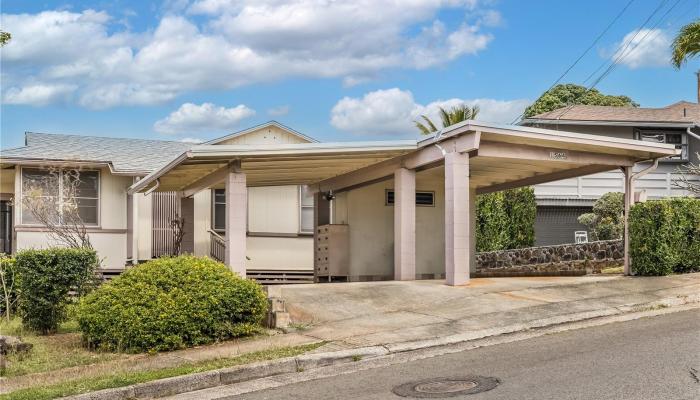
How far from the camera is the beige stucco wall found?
19.1 m

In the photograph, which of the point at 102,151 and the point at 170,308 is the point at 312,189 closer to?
the point at 102,151

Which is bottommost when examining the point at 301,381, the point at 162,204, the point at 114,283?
the point at 301,381

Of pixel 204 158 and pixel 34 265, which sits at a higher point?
pixel 204 158

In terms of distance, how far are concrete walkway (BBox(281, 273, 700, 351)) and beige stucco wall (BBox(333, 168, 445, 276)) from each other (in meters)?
3.68

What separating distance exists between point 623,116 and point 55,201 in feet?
68.4

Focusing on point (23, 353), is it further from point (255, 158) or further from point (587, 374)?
point (587, 374)

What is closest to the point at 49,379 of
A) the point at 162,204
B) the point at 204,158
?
the point at 204,158

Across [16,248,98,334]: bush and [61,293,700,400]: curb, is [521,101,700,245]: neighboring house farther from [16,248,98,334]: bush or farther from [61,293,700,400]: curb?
[16,248,98,334]: bush

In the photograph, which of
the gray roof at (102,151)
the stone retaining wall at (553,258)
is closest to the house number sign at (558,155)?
the stone retaining wall at (553,258)

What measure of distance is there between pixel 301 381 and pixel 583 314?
5.12 m

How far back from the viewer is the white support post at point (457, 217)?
1452cm

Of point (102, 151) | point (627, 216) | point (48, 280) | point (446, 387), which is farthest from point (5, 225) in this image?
point (446, 387)

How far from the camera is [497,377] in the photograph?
792cm

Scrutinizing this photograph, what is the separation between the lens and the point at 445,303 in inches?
502
